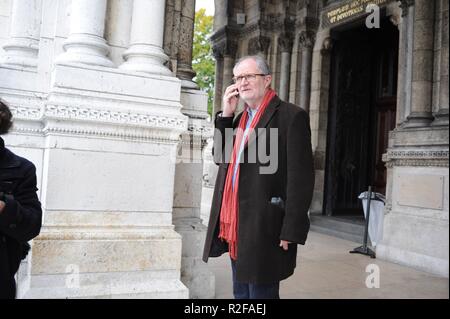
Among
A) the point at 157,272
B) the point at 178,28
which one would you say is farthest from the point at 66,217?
the point at 178,28

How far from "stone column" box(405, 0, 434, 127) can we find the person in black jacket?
6.14 m

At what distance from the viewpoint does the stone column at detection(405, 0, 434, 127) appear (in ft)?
22.3

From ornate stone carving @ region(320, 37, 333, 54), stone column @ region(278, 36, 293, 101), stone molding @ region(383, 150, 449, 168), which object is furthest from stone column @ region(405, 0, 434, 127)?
stone column @ region(278, 36, 293, 101)

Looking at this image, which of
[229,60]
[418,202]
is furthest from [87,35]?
[229,60]

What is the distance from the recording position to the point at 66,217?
353cm

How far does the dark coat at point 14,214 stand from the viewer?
6.13ft

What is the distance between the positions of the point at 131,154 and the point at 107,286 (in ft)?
3.65

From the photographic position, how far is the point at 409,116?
689 cm

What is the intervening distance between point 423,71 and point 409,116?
728mm

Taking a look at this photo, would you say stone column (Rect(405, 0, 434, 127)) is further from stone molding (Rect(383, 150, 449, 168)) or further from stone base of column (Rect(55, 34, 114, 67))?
stone base of column (Rect(55, 34, 114, 67))

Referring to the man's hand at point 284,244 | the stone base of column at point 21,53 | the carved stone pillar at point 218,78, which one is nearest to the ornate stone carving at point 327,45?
the carved stone pillar at point 218,78
